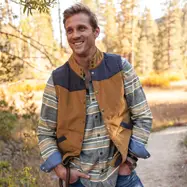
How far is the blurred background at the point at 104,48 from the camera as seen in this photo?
4549 millimetres

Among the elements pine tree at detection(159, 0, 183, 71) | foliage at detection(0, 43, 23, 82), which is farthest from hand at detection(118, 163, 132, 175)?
pine tree at detection(159, 0, 183, 71)

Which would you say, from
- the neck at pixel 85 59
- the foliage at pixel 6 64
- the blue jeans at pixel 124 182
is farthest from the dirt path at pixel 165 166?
the neck at pixel 85 59

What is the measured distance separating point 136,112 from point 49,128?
57cm

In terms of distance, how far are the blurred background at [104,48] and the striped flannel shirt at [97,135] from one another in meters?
0.80

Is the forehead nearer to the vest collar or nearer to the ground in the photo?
the vest collar

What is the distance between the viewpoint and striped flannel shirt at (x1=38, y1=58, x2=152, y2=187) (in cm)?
187

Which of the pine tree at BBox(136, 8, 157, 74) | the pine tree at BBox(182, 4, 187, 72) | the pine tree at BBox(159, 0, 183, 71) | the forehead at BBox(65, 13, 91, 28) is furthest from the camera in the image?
the pine tree at BBox(182, 4, 187, 72)

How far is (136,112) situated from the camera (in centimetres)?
191

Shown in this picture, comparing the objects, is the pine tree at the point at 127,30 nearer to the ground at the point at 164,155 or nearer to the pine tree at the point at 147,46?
the pine tree at the point at 147,46

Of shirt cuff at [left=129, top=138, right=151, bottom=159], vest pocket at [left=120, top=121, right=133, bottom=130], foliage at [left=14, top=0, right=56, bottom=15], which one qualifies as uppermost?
foliage at [left=14, top=0, right=56, bottom=15]

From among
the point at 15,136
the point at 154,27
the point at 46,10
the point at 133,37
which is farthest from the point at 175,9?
the point at 46,10

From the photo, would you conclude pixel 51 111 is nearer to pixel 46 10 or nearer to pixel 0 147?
pixel 46 10

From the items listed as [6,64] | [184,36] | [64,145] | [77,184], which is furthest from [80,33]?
[184,36]

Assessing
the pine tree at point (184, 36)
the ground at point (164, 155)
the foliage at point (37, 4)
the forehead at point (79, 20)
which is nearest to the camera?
the forehead at point (79, 20)
